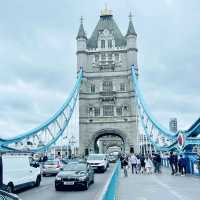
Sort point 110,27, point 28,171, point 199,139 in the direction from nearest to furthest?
point 28,171 → point 199,139 → point 110,27

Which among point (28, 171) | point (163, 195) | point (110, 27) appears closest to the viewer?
point (163, 195)

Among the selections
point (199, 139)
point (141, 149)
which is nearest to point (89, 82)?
point (141, 149)

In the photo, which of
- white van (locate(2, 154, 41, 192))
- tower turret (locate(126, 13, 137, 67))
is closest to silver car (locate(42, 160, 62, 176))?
white van (locate(2, 154, 41, 192))

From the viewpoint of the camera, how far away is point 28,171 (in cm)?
1861

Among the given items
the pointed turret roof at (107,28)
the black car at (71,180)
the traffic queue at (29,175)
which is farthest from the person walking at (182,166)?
the pointed turret roof at (107,28)

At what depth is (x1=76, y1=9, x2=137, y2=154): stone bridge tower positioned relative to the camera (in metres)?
75.8

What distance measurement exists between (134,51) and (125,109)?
13.2 metres

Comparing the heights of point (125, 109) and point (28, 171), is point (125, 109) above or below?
above

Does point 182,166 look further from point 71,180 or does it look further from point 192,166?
point 71,180

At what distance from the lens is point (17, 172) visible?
16.9 m

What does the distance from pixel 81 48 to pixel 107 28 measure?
8444mm

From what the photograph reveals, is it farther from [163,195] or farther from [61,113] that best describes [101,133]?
[163,195]

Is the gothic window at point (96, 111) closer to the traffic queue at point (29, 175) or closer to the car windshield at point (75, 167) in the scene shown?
the traffic queue at point (29, 175)

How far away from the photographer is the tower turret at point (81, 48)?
81375mm
